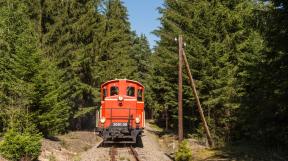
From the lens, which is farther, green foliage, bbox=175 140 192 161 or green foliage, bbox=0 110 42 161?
green foliage, bbox=175 140 192 161

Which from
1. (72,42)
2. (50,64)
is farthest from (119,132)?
(72,42)

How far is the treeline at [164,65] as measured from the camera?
15909 millimetres

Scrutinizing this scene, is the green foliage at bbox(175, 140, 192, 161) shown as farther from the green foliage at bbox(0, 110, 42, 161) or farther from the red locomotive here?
the green foliage at bbox(0, 110, 42, 161)

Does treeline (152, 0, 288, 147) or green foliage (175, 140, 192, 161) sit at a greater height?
treeline (152, 0, 288, 147)

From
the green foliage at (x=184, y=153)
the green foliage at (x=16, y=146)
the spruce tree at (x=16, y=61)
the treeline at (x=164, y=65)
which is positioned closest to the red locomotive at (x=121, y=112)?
the treeline at (x=164, y=65)

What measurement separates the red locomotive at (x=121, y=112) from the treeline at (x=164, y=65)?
271 centimetres

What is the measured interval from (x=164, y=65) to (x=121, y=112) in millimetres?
9159

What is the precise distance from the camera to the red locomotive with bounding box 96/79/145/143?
24828mm

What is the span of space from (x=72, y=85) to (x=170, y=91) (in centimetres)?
814

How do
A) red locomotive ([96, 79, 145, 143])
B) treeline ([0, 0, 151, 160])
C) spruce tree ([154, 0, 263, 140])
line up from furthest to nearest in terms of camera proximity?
1. spruce tree ([154, 0, 263, 140])
2. red locomotive ([96, 79, 145, 143])
3. treeline ([0, 0, 151, 160])

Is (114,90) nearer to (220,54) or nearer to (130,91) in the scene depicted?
(130,91)

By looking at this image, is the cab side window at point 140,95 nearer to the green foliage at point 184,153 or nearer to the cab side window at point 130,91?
the cab side window at point 130,91

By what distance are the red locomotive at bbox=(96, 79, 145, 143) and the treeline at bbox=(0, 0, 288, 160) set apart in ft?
8.90

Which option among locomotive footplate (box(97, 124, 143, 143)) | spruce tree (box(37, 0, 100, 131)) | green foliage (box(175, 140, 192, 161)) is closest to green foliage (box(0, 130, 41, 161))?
green foliage (box(175, 140, 192, 161))
